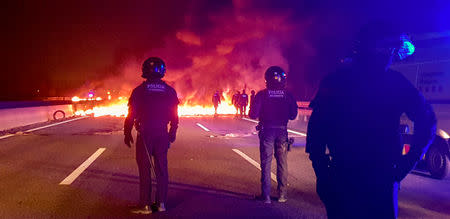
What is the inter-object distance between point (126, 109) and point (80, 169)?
91.1 ft

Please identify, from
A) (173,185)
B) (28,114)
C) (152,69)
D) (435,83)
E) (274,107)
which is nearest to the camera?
(152,69)

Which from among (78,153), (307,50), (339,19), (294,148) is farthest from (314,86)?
(78,153)

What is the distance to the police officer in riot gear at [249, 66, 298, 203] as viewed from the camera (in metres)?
6.05

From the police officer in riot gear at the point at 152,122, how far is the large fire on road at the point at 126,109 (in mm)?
23908

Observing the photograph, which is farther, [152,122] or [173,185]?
[173,185]

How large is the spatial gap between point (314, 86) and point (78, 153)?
4261cm

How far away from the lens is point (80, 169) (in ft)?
27.3

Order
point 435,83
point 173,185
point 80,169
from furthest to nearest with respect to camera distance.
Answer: point 80,169, point 435,83, point 173,185

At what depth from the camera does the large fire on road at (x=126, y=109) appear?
1191 inches

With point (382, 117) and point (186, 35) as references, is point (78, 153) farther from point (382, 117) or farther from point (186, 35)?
point (186, 35)

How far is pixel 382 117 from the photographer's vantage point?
2.52 metres

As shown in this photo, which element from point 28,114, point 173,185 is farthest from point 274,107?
point 28,114

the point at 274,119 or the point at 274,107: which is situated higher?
the point at 274,107

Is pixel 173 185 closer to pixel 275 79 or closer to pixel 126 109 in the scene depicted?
pixel 275 79
